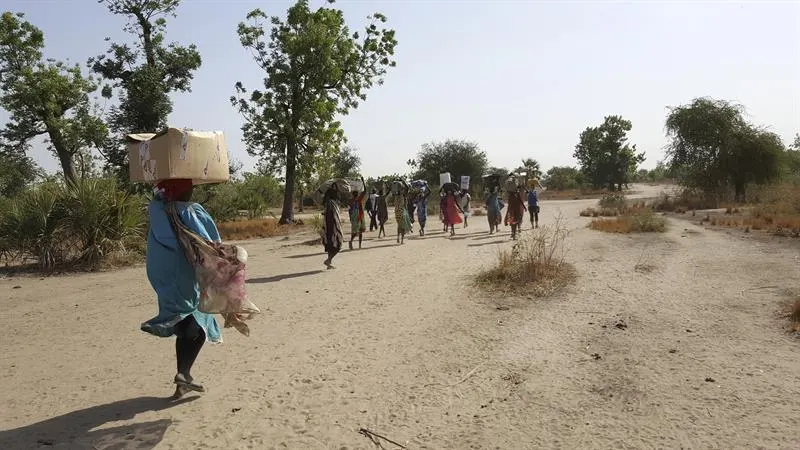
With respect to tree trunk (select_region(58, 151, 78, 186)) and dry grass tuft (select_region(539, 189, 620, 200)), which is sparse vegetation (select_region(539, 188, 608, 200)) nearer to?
dry grass tuft (select_region(539, 189, 620, 200))

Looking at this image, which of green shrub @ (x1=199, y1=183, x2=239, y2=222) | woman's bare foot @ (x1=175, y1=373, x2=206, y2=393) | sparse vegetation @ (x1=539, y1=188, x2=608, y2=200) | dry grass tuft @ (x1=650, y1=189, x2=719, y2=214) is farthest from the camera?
sparse vegetation @ (x1=539, y1=188, x2=608, y2=200)

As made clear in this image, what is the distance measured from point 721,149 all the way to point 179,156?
3520 centimetres

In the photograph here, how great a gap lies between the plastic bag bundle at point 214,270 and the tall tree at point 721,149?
34077 mm

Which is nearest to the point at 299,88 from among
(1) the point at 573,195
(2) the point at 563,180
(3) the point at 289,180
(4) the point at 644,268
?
(3) the point at 289,180

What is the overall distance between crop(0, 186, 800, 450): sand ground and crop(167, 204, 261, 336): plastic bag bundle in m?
0.78

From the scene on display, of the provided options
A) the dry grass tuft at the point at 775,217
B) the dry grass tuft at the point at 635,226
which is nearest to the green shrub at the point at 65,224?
the dry grass tuft at the point at 635,226

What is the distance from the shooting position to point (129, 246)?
45.8 feet

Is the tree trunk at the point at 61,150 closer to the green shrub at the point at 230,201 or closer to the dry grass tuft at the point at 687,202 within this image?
the green shrub at the point at 230,201

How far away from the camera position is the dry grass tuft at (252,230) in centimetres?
2239

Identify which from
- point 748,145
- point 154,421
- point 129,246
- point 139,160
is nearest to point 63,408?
point 154,421

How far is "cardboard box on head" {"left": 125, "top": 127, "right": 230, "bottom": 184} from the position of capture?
4.29m

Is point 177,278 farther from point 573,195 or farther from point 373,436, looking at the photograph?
point 573,195

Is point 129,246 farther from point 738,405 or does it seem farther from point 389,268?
point 738,405

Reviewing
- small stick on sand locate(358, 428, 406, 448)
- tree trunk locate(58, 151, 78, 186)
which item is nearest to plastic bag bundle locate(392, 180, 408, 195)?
small stick on sand locate(358, 428, 406, 448)
